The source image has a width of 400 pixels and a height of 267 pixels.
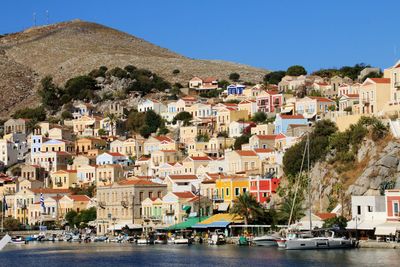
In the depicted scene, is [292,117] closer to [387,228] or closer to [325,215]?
[325,215]

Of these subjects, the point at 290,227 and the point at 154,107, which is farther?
the point at 154,107

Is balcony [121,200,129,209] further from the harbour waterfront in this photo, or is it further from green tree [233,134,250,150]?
the harbour waterfront

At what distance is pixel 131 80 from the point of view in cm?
15762

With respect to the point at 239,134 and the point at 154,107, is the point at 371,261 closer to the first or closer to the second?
the point at 239,134

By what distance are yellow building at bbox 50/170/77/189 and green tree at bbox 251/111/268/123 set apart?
69.1 feet

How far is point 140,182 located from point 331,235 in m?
31.7

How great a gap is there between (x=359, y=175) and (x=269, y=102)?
4277 centimetres

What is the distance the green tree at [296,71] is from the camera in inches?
5679

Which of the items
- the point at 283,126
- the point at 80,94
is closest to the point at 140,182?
the point at 283,126

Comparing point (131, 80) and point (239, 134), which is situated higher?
point (131, 80)

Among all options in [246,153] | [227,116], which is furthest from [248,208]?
[227,116]

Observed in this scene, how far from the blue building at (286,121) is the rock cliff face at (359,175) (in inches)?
921

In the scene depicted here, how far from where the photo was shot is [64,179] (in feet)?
381

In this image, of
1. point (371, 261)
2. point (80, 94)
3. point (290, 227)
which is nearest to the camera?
point (371, 261)
